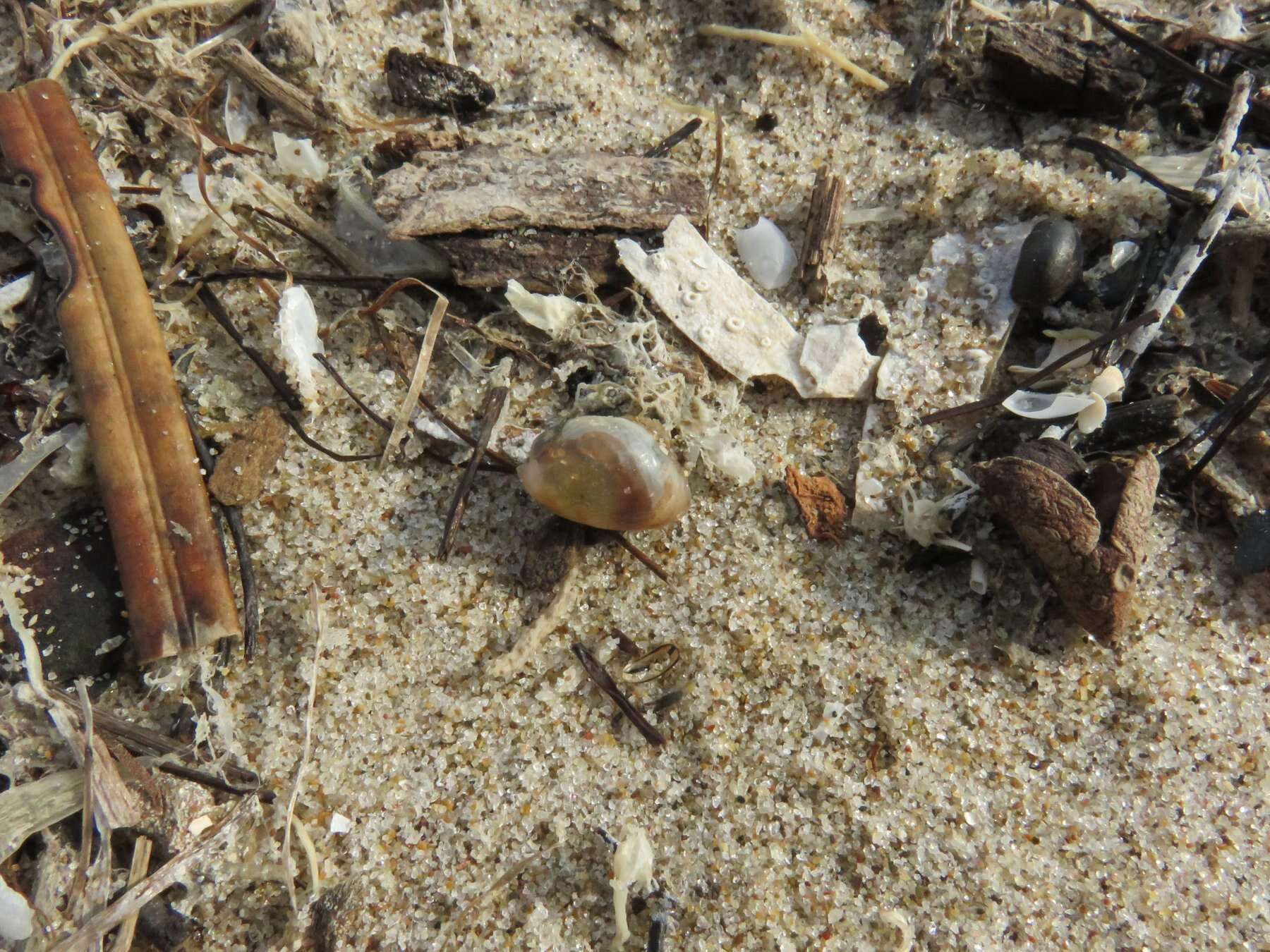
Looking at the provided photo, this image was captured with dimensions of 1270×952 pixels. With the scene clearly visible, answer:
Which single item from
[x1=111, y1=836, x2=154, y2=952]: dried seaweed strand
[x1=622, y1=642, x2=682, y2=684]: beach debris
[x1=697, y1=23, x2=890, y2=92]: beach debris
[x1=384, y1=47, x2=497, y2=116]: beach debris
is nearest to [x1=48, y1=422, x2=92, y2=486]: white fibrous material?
[x1=111, y1=836, x2=154, y2=952]: dried seaweed strand

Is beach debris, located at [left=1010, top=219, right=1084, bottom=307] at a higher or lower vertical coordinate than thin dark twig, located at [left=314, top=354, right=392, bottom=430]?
higher

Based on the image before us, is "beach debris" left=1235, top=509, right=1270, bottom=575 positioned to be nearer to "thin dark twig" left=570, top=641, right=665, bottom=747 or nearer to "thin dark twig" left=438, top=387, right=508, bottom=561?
"thin dark twig" left=570, top=641, right=665, bottom=747

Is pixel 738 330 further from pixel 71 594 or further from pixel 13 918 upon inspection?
pixel 13 918

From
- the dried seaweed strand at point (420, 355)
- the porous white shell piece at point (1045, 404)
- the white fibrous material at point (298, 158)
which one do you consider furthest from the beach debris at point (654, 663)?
the white fibrous material at point (298, 158)

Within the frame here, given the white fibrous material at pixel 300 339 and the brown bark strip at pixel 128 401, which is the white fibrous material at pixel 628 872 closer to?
the brown bark strip at pixel 128 401

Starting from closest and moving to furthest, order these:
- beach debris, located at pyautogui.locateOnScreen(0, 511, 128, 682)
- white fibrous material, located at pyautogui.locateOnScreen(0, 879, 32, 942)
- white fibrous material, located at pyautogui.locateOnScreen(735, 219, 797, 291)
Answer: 1. white fibrous material, located at pyautogui.locateOnScreen(0, 879, 32, 942)
2. beach debris, located at pyautogui.locateOnScreen(0, 511, 128, 682)
3. white fibrous material, located at pyautogui.locateOnScreen(735, 219, 797, 291)

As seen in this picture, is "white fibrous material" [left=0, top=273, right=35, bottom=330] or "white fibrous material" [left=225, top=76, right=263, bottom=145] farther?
"white fibrous material" [left=225, top=76, right=263, bottom=145]
